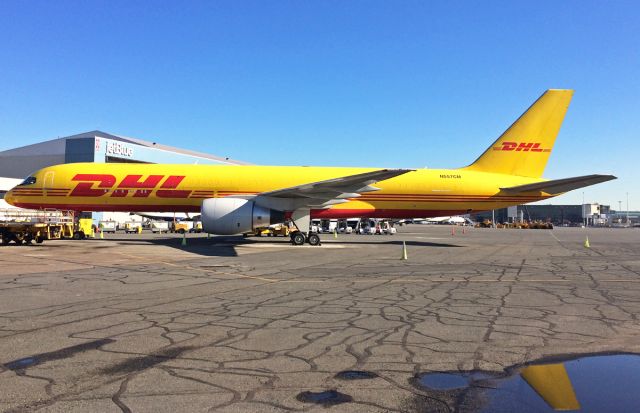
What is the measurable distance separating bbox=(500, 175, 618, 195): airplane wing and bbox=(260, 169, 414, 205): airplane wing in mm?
9153

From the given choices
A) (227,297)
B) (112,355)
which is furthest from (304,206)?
(112,355)

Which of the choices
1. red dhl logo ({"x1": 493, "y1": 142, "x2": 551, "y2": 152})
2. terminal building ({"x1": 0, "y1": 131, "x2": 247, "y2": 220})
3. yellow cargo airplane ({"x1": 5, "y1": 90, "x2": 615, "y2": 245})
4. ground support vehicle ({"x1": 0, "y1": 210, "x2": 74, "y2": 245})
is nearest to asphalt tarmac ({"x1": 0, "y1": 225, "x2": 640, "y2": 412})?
yellow cargo airplane ({"x1": 5, "y1": 90, "x2": 615, "y2": 245})

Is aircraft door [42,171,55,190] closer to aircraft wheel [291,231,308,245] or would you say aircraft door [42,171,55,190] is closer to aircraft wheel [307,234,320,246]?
aircraft wheel [291,231,308,245]

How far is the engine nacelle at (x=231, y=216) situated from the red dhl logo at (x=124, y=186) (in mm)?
4152

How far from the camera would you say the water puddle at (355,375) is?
460cm

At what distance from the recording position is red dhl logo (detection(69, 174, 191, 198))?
995 inches

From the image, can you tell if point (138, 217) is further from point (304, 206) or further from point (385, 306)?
point (385, 306)

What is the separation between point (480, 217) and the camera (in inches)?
6998

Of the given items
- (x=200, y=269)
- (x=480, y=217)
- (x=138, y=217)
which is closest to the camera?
(x=200, y=269)

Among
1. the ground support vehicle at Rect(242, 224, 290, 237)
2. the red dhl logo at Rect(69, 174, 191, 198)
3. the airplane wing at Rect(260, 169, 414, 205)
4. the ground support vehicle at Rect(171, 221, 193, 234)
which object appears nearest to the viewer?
the airplane wing at Rect(260, 169, 414, 205)

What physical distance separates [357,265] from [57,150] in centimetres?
5284

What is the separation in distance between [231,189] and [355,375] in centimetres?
2221

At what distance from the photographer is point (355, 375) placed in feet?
15.4

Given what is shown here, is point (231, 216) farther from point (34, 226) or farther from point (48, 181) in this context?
point (48, 181)
